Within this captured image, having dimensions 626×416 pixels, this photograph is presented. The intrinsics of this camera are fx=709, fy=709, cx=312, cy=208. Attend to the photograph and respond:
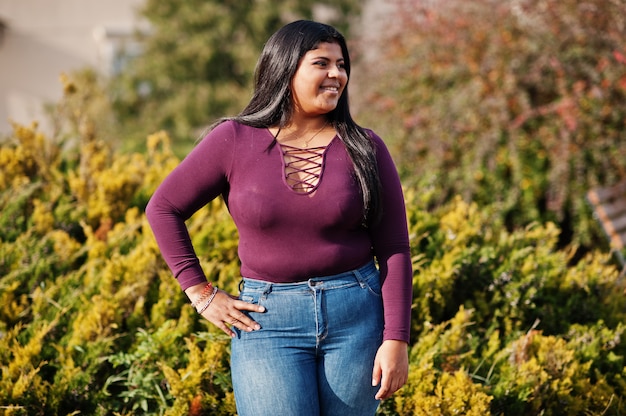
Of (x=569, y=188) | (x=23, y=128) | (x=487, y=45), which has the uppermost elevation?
(x=487, y=45)

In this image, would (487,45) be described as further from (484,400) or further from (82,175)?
(484,400)

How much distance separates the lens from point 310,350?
203cm

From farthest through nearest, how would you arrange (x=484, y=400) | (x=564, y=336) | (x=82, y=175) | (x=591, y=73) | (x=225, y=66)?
1. (x=225, y=66)
2. (x=591, y=73)
3. (x=82, y=175)
4. (x=564, y=336)
5. (x=484, y=400)

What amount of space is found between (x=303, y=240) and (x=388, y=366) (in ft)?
1.42

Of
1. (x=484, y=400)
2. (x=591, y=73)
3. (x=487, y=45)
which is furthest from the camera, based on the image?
(x=487, y=45)

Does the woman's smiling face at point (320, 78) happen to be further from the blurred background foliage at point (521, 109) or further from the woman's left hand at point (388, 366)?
the blurred background foliage at point (521, 109)

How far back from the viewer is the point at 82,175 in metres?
4.38

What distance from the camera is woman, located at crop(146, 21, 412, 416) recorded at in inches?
79.2

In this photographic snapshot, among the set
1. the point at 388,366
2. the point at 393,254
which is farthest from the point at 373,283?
the point at 388,366

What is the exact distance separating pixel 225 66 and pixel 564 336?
1001cm

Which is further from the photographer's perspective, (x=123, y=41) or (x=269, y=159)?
(x=123, y=41)

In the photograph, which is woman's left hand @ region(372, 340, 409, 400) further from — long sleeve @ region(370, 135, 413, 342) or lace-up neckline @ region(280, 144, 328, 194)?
lace-up neckline @ region(280, 144, 328, 194)

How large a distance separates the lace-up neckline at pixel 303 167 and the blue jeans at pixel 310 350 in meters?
0.27

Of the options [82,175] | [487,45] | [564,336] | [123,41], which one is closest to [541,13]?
[487,45]
